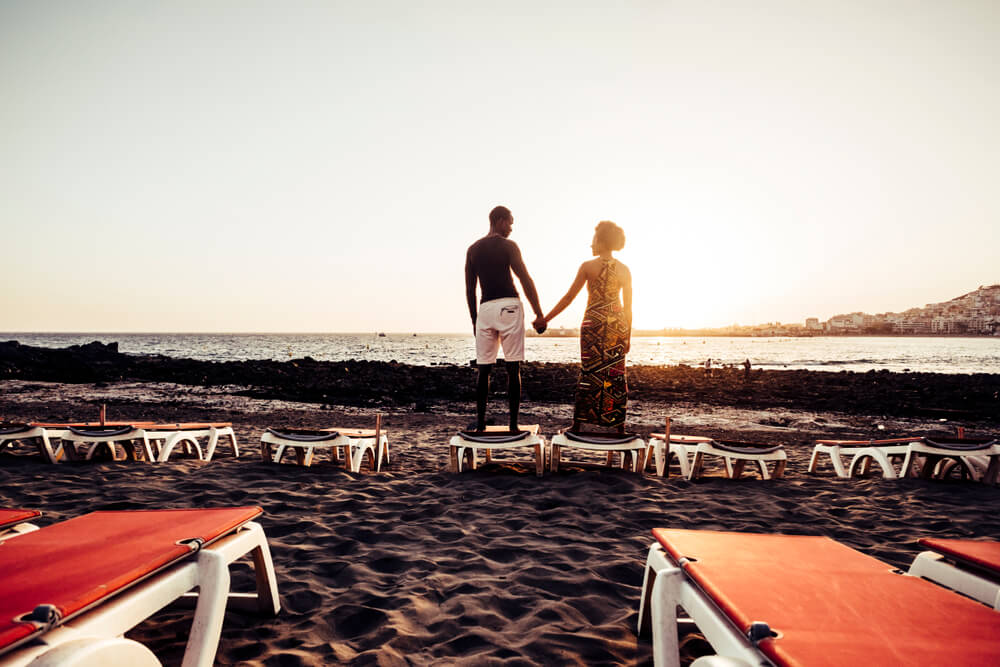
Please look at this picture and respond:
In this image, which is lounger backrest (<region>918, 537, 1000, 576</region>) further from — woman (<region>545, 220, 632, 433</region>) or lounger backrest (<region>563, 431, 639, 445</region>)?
woman (<region>545, 220, 632, 433</region>)

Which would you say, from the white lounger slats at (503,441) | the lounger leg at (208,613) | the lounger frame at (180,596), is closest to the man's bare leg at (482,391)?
the white lounger slats at (503,441)

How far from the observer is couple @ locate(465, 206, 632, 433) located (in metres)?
5.19

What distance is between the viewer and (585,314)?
5.36m

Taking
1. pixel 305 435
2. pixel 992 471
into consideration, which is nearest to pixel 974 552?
pixel 992 471

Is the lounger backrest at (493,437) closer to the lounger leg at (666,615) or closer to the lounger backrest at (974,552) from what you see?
the lounger leg at (666,615)

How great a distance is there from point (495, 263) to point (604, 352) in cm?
152

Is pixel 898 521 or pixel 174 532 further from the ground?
pixel 174 532

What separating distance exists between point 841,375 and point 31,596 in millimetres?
31272

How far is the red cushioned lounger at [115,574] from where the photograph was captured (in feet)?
4.14

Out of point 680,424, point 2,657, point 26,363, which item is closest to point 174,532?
point 2,657

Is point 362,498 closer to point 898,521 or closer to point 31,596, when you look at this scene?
point 31,596

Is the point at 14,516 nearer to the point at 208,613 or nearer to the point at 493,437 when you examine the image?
the point at 208,613

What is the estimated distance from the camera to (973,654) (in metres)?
1.19

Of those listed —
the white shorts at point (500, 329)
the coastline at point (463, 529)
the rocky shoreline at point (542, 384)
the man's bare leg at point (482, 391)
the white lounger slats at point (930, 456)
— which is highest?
the white shorts at point (500, 329)
